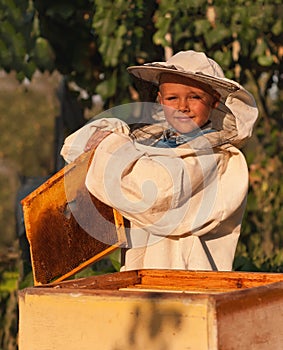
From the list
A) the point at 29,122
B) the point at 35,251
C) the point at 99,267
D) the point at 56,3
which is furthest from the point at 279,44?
the point at 29,122

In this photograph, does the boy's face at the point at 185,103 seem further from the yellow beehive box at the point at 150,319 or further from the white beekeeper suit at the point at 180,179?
the yellow beehive box at the point at 150,319

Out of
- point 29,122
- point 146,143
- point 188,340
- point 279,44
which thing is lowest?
point 188,340

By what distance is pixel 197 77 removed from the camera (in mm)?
2824

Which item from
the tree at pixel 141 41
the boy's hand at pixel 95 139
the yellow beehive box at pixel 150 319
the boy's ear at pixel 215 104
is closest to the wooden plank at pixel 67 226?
the boy's hand at pixel 95 139

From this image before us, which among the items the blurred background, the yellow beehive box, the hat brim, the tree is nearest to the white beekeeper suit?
the hat brim

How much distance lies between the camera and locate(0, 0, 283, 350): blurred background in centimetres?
549

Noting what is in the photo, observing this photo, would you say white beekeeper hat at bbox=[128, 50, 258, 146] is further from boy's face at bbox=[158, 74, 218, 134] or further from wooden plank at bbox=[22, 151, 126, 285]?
wooden plank at bbox=[22, 151, 126, 285]

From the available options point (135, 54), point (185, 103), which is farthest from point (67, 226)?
point (135, 54)

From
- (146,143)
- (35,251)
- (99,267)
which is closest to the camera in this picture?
(35,251)

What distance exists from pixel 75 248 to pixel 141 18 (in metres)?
3.34

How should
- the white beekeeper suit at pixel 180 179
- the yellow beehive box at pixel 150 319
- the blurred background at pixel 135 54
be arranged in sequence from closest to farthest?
the yellow beehive box at pixel 150 319
the white beekeeper suit at pixel 180 179
the blurred background at pixel 135 54

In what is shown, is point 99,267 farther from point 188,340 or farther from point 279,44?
point 188,340

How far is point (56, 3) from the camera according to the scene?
5.77 metres

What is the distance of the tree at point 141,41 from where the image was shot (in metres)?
5.50
